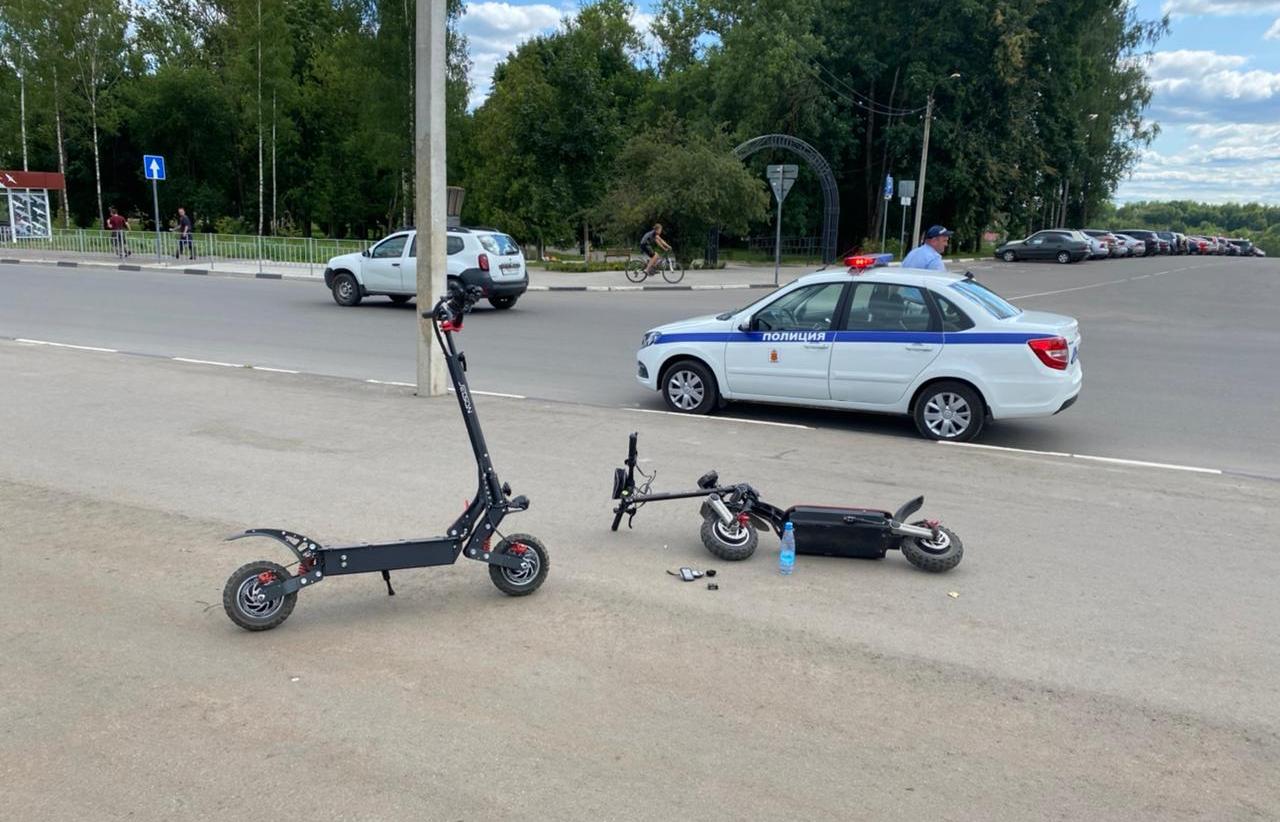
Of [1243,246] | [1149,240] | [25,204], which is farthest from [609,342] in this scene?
[1243,246]

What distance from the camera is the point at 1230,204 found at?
5600 inches

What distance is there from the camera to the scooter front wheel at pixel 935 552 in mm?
5551

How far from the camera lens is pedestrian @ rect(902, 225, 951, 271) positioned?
11.4 m

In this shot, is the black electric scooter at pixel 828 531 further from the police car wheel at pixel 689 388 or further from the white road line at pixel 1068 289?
the white road line at pixel 1068 289

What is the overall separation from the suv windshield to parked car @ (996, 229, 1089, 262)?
38.1 metres

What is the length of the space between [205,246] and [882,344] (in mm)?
31501

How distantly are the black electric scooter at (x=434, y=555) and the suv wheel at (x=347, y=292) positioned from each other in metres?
16.6

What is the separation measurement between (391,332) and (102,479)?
387 inches

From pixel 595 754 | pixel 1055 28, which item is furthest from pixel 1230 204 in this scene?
pixel 595 754

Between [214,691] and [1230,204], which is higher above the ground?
[1230,204]

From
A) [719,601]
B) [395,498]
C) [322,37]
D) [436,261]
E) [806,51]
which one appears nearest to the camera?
[719,601]

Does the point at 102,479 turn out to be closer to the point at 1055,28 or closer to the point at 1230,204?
the point at 1055,28

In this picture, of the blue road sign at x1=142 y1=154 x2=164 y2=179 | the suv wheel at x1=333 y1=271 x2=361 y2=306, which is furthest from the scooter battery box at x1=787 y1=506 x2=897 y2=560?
the blue road sign at x1=142 y1=154 x2=164 y2=179

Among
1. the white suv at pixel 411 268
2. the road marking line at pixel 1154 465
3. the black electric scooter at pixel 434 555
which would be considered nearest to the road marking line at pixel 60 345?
the white suv at pixel 411 268
